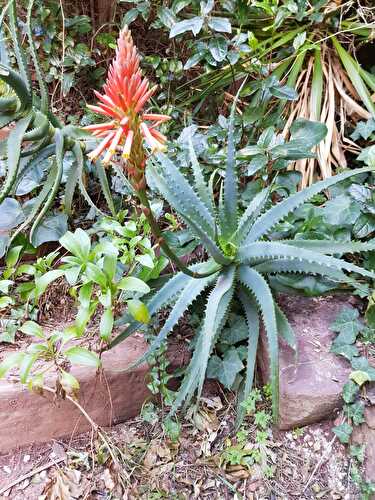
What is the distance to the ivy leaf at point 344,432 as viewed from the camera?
123cm

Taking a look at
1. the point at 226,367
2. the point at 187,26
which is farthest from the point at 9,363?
the point at 187,26

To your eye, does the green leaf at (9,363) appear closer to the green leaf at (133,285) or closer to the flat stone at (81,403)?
the flat stone at (81,403)

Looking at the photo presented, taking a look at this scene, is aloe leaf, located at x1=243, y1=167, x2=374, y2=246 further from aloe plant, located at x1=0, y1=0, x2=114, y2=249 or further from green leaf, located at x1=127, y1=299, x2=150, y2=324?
aloe plant, located at x1=0, y1=0, x2=114, y2=249

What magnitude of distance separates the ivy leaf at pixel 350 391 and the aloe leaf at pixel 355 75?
117 centimetres

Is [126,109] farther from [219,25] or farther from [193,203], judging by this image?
[219,25]

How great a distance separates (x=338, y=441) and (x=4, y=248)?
49.5 inches

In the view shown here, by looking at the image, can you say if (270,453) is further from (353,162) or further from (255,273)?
(353,162)

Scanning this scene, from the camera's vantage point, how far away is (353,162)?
1.96 m

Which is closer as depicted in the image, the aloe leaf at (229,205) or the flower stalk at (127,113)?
the flower stalk at (127,113)

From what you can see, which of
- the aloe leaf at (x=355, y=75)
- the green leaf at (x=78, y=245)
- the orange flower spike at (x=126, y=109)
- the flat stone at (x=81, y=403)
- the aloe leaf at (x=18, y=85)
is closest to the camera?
the orange flower spike at (x=126, y=109)

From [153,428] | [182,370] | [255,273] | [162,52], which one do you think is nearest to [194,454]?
[153,428]

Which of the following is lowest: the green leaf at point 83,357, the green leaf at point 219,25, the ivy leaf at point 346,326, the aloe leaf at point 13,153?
the ivy leaf at point 346,326

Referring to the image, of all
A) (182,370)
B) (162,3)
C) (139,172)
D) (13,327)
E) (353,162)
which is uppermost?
(162,3)

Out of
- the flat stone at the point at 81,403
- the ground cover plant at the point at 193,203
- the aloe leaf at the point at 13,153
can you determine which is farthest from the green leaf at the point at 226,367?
the aloe leaf at the point at 13,153
